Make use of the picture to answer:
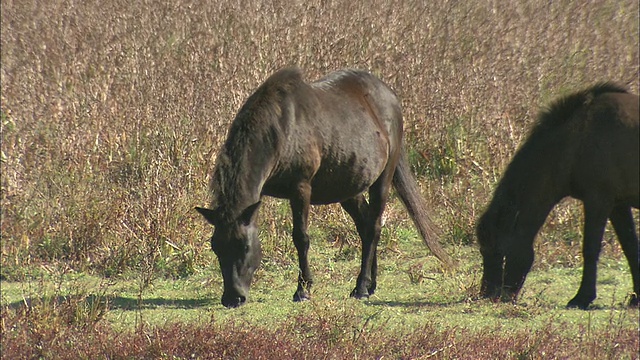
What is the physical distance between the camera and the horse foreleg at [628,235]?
7.77m

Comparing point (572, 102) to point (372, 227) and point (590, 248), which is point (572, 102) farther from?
point (372, 227)

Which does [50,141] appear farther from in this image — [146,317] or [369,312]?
[369,312]

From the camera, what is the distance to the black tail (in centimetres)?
938

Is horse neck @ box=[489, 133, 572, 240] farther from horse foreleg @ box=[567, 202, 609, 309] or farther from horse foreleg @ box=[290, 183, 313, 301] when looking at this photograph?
horse foreleg @ box=[290, 183, 313, 301]

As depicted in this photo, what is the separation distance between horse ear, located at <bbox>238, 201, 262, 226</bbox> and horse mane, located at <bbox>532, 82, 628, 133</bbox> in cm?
247

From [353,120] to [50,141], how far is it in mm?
4653

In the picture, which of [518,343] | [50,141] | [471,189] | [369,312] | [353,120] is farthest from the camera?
[50,141]

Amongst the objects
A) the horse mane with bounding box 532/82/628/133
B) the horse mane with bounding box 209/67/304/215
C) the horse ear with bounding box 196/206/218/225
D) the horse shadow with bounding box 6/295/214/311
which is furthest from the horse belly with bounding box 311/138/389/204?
the horse mane with bounding box 532/82/628/133

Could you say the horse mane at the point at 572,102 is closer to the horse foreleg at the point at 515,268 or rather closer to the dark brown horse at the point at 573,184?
the dark brown horse at the point at 573,184

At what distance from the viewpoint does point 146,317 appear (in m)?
7.80

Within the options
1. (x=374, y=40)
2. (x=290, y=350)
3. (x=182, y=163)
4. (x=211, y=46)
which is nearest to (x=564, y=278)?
(x=290, y=350)

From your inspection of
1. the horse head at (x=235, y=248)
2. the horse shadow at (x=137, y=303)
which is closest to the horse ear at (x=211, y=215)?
the horse head at (x=235, y=248)

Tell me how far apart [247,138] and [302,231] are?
102 centimetres

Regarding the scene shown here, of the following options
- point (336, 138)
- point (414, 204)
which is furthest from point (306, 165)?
point (414, 204)
